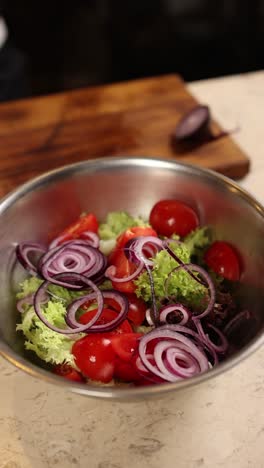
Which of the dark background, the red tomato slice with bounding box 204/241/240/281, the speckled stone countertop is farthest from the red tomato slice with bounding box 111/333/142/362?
the dark background

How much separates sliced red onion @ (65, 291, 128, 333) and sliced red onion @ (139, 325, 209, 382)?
72 millimetres

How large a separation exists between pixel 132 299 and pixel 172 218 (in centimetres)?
23

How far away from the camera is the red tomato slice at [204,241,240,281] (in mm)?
1154

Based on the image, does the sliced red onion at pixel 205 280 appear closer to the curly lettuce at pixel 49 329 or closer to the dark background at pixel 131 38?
the curly lettuce at pixel 49 329

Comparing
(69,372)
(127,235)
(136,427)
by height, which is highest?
(127,235)

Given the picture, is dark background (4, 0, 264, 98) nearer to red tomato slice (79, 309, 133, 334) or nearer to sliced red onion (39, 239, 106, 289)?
sliced red onion (39, 239, 106, 289)

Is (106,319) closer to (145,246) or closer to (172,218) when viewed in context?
(145,246)

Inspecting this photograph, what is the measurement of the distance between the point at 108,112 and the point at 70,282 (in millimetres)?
837

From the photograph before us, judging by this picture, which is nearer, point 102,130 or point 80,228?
point 80,228

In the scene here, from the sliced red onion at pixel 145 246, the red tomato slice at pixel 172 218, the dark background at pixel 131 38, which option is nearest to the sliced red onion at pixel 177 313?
the sliced red onion at pixel 145 246

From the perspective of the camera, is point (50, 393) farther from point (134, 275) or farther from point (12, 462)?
point (134, 275)

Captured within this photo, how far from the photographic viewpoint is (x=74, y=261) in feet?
3.80

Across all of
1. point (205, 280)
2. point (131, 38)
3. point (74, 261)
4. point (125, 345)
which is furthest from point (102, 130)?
point (131, 38)

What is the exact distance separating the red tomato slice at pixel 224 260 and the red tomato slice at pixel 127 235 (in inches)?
4.9
